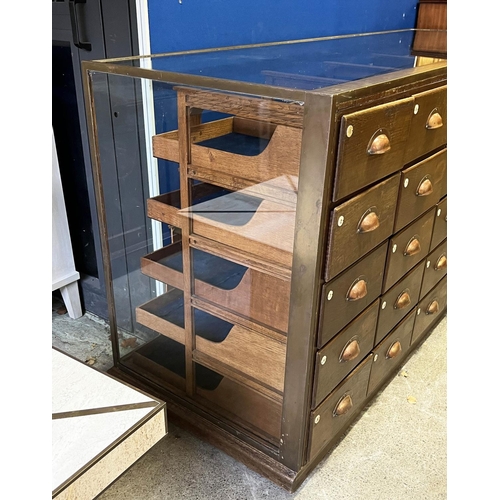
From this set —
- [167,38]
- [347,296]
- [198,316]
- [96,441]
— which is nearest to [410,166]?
[347,296]

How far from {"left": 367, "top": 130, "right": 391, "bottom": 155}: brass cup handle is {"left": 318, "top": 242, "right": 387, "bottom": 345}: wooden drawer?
25cm

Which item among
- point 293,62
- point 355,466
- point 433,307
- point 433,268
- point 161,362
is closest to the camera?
point 293,62

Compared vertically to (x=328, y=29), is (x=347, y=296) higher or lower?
lower

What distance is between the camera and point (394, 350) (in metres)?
1.42

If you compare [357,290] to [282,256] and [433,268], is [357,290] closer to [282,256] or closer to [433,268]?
[282,256]

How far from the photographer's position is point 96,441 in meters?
0.89

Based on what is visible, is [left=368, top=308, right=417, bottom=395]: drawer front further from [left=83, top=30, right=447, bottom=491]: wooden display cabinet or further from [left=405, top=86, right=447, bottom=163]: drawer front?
[left=405, top=86, right=447, bottom=163]: drawer front

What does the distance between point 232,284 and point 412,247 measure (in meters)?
0.50

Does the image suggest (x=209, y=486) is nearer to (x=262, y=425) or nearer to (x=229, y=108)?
(x=262, y=425)

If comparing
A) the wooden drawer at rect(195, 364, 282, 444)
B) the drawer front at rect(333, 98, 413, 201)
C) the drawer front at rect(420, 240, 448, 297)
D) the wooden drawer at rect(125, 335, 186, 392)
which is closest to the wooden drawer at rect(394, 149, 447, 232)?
the drawer front at rect(333, 98, 413, 201)

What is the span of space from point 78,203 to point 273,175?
967 mm

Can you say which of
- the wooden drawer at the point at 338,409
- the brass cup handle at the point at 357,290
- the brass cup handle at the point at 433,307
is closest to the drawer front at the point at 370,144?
the brass cup handle at the point at 357,290

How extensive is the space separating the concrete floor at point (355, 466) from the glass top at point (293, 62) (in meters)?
0.87

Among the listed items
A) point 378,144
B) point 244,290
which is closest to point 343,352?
point 244,290
